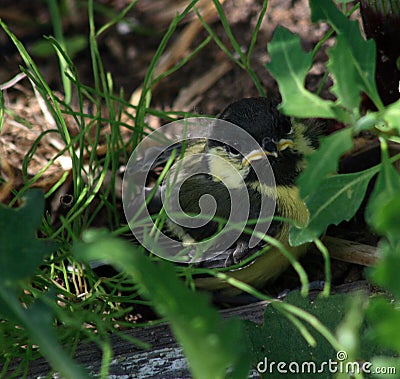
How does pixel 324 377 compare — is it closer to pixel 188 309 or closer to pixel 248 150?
pixel 188 309

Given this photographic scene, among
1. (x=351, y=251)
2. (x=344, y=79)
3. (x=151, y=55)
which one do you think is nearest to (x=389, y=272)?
(x=344, y=79)

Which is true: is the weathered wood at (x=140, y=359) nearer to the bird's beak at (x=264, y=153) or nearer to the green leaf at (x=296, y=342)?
the green leaf at (x=296, y=342)

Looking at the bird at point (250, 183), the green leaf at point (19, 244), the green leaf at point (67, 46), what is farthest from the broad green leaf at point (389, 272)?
the green leaf at point (67, 46)

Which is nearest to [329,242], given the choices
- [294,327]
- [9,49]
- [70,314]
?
[294,327]

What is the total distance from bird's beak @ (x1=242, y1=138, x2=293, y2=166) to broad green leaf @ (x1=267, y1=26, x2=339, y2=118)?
1.02m

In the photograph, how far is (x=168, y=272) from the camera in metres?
1.03

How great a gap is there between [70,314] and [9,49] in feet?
6.46

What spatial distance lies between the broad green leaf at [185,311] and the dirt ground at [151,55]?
6.34ft

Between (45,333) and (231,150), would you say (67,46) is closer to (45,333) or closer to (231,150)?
(231,150)

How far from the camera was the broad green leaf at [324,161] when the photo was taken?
48.4 inches

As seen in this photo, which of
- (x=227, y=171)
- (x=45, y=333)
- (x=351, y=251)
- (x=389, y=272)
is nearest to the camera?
(x=389, y=272)

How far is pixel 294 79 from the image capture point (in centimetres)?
129

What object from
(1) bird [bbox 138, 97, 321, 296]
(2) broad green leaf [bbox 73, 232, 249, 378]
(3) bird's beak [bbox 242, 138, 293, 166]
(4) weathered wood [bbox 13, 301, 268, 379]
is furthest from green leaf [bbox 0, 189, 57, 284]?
(3) bird's beak [bbox 242, 138, 293, 166]

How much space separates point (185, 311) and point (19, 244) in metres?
0.36
